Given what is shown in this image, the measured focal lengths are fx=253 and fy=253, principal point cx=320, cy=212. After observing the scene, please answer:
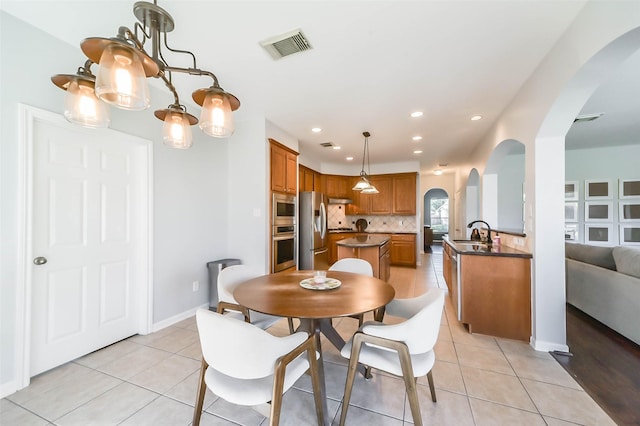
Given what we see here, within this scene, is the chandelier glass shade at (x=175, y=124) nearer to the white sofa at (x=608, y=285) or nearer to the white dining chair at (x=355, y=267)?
the white dining chair at (x=355, y=267)

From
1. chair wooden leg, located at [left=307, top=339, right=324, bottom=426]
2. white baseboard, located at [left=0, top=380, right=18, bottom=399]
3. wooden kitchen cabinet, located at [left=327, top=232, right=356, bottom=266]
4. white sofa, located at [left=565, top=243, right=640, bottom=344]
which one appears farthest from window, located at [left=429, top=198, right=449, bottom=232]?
white baseboard, located at [left=0, top=380, right=18, bottom=399]

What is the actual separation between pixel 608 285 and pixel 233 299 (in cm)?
374

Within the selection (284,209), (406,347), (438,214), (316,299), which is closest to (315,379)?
(316,299)

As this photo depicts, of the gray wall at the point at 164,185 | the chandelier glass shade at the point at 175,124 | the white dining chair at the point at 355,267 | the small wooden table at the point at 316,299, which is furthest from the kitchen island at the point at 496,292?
the chandelier glass shade at the point at 175,124

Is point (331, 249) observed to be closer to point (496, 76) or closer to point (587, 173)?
point (496, 76)

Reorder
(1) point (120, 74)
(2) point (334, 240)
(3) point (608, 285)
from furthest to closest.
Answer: (2) point (334, 240) < (3) point (608, 285) < (1) point (120, 74)

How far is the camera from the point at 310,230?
4.47m

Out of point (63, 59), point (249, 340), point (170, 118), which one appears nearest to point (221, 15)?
point (170, 118)

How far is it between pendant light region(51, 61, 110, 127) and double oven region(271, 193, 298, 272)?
247 centimetres

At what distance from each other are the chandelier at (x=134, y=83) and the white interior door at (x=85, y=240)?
1218 mm

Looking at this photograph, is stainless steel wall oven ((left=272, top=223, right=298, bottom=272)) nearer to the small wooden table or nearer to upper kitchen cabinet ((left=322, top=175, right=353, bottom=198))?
the small wooden table

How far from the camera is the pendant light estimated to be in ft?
3.99

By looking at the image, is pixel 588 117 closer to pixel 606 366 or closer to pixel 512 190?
pixel 512 190

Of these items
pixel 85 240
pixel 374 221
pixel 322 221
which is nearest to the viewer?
pixel 85 240
